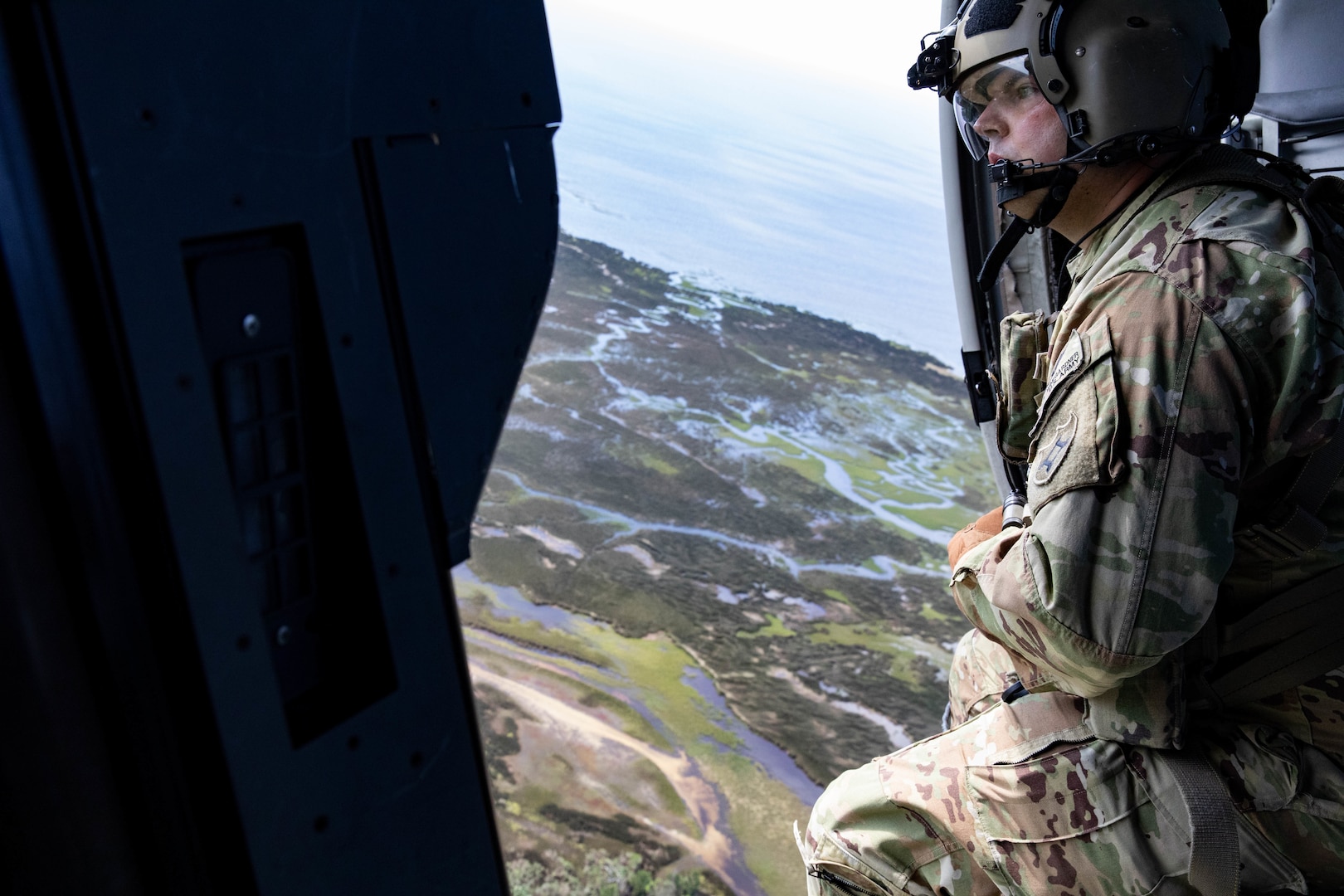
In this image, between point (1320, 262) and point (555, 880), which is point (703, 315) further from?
point (1320, 262)

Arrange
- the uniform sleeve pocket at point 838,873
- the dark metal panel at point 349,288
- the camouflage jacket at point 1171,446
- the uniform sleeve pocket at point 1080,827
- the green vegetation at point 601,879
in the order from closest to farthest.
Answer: the dark metal panel at point 349,288
the camouflage jacket at point 1171,446
the uniform sleeve pocket at point 1080,827
the uniform sleeve pocket at point 838,873
the green vegetation at point 601,879

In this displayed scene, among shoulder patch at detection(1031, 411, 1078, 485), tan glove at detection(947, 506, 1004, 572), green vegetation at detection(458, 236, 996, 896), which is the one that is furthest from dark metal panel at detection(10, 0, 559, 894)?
green vegetation at detection(458, 236, 996, 896)

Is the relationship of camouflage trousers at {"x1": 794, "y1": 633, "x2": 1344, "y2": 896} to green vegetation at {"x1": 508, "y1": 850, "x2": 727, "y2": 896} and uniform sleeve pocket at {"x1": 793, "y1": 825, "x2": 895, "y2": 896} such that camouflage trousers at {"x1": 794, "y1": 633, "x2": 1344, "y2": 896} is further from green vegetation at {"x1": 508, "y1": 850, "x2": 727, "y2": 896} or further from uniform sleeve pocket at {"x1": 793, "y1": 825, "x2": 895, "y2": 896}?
green vegetation at {"x1": 508, "y1": 850, "x2": 727, "y2": 896}

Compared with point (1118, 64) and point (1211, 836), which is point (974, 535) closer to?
Answer: point (1211, 836)

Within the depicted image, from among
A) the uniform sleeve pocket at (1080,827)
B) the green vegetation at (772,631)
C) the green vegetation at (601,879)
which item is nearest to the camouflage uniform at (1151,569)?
the uniform sleeve pocket at (1080,827)

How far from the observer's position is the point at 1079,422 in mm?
1294

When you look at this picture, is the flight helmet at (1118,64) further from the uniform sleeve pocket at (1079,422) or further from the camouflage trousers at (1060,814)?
the camouflage trousers at (1060,814)

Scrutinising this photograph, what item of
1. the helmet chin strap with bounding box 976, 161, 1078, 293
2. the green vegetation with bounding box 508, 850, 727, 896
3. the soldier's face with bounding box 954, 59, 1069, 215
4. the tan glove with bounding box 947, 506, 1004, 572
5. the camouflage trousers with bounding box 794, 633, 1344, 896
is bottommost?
the green vegetation with bounding box 508, 850, 727, 896

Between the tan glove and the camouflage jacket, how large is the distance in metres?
0.29

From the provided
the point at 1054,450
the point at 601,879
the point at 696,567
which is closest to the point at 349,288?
the point at 1054,450

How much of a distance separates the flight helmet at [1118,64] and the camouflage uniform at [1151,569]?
10 centimetres

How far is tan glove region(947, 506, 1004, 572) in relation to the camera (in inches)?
65.8

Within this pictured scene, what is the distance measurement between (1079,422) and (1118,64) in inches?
21.1

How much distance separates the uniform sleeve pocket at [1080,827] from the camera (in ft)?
4.42
